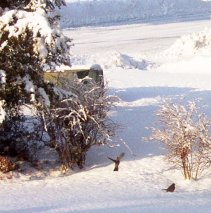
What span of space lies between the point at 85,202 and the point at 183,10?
207 feet

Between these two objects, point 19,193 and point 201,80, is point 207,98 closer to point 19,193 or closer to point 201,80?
point 201,80

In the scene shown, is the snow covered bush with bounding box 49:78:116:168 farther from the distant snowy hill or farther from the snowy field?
the distant snowy hill

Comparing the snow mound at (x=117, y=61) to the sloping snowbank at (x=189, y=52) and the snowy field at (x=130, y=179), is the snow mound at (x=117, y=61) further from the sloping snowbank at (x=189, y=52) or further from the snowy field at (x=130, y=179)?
the snowy field at (x=130, y=179)

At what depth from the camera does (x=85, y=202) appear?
7.75 metres

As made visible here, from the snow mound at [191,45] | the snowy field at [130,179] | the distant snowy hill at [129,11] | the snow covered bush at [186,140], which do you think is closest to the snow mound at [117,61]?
the snow mound at [191,45]

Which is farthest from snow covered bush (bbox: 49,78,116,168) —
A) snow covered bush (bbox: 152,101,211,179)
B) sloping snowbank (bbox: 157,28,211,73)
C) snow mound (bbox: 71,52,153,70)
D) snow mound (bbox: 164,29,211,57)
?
snow mound (bbox: 164,29,211,57)

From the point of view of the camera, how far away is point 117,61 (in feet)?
95.8

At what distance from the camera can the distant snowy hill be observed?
57616 millimetres

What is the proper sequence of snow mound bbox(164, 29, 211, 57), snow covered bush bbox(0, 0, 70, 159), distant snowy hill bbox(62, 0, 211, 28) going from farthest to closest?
distant snowy hill bbox(62, 0, 211, 28), snow mound bbox(164, 29, 211, 57), snow covered bush bbox(0, 0, 70, 159)

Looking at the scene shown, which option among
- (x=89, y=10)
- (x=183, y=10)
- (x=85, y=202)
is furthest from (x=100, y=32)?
(x=85, y=202)

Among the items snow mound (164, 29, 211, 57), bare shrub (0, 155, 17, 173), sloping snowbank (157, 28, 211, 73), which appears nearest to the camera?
bare shrub (0, 155, 17, 173)

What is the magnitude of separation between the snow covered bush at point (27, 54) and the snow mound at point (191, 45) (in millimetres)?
24672

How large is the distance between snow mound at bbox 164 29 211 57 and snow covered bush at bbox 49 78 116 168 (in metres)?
24.3

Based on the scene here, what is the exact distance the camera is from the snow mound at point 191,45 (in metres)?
34.2
